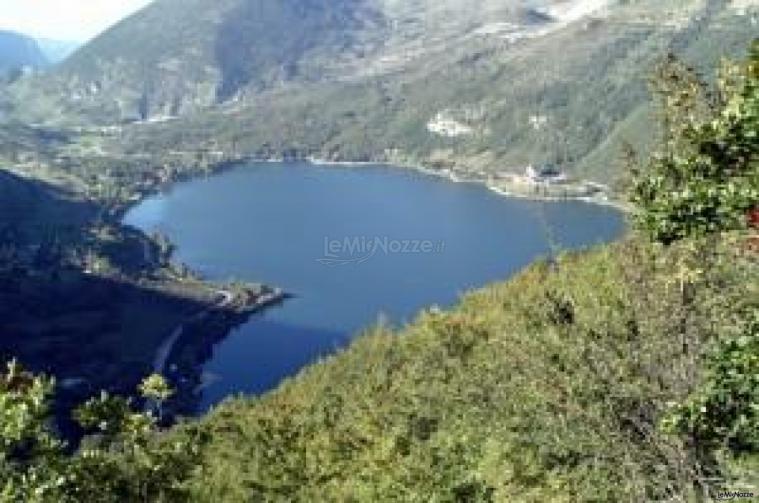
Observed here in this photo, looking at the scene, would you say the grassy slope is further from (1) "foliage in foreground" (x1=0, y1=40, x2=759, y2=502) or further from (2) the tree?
(2) the tree

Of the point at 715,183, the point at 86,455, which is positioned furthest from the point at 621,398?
the point at 715,183

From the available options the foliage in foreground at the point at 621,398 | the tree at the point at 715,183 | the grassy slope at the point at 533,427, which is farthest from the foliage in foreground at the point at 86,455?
the tree at the point at 715,183

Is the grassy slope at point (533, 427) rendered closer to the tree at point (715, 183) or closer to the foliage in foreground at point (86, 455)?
the foliage in foreground at point (86, 455)

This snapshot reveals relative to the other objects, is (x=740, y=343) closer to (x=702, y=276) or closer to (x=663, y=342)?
(x=702, y=276)

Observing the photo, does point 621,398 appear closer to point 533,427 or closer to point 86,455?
point 533,427

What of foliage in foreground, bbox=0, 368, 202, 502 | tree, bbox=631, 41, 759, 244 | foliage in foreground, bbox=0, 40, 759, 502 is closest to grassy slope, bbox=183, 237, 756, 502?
foliage in foreground, bbox=0, 40, 759, 502

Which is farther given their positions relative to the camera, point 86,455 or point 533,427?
point 533,427

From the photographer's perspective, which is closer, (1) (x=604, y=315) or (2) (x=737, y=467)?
(2) (x=737, y=467)

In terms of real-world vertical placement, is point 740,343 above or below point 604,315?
above

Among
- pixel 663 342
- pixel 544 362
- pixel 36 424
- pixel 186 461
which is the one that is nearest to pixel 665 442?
pixel 663 342

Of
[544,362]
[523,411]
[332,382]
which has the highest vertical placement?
[544,362]
